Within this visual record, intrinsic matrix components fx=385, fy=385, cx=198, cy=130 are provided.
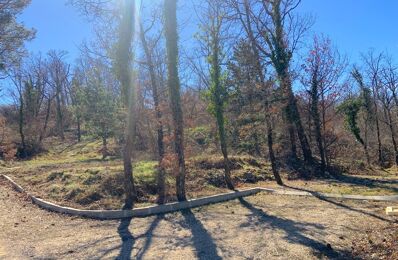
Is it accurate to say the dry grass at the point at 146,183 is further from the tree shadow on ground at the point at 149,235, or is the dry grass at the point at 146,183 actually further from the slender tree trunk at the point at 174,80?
the tree shadow on ground at the point at 149,235

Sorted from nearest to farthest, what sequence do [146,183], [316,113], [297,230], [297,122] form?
1. [297,230]
2. [146,183]
3. [316,113]
4. [297,122]

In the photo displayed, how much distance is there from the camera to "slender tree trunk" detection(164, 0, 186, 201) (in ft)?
37.3

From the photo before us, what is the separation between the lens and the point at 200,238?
312 inches

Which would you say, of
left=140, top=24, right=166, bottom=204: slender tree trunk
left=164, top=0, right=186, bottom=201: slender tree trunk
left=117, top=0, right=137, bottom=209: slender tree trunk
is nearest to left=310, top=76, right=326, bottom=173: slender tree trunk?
left=140, top=24, right=166, bottom=204: slender tree trunk

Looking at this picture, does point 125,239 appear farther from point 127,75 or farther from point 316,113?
point 316,113

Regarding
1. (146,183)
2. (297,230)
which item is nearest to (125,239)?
(297,230)

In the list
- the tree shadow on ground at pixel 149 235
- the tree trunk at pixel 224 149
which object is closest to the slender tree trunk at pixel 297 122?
the tree trunk at pixel 224 149

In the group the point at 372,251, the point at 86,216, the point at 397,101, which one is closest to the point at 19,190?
the point at 86,216

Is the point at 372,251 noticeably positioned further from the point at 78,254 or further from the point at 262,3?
the point at 262,3

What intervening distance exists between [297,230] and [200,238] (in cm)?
206

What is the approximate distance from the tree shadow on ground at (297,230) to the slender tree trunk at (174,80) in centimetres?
212

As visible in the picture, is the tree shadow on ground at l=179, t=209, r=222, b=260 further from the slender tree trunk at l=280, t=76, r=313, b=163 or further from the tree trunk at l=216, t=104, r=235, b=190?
the slender tree trunk at l=280, t=76, r=313, b=163

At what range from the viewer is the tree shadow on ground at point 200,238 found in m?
6.86

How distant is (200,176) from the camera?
14406mm
